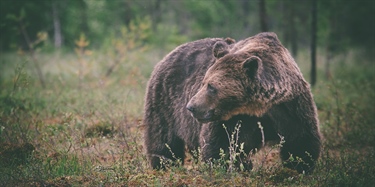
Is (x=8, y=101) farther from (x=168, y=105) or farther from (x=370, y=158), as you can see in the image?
(x=370, y=158)

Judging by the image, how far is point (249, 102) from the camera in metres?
4.53

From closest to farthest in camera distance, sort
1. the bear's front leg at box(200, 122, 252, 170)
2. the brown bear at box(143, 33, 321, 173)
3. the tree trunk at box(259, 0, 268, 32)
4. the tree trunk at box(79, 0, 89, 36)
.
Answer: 1. the brown bear at box(143, 33, 321, 173)
2. the bear's front leg at box(200, 122, 252, 170)
3. the tree trunk at box(259, 0, 268, 32)
4. the tree trunk at box(79, 0, 89, 36)

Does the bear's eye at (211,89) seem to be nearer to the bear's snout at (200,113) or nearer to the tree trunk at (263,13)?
the bear's snout at (200,113)

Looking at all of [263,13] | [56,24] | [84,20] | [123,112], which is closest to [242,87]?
[123,112]

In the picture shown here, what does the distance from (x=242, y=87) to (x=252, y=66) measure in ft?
0.87

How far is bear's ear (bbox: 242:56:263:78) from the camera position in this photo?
14.3 ft

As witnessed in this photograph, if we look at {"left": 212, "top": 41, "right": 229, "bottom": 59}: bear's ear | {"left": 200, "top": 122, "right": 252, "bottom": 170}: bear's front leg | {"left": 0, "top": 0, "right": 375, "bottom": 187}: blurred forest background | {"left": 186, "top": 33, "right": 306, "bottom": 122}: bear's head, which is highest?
{"left": 212, "top": 41, "right": 229, "bottom": 59}: bear's ear

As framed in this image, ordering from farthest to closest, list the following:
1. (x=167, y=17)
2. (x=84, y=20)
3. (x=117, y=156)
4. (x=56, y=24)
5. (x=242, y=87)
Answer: (x=167, y=17) → (x=56, y=24) → (x=84, y=20) → (x=117, y=156) → (x=242, y=87)

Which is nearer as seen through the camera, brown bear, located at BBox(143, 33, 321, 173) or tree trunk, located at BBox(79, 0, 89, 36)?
brown bear, located at BBox(143, 33, 321, 173)

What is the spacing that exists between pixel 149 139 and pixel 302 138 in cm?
225

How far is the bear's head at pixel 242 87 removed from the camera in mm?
4430

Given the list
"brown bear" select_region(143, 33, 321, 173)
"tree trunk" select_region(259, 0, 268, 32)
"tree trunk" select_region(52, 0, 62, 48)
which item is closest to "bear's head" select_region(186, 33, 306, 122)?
"brown bear" select_region(143, 33, 321, 173)

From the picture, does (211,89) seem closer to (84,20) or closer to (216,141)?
(216,141)

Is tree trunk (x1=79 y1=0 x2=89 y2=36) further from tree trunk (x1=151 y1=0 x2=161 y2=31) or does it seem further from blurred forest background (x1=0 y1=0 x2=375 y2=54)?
tree trunk (x1=151 y1=0 x2=161 y2=31)
